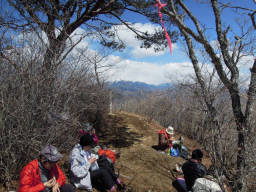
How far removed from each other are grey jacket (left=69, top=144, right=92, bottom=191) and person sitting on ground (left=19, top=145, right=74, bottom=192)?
476 mm

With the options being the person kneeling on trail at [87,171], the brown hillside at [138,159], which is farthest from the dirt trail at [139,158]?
the person kneeling on trail at [87,171]

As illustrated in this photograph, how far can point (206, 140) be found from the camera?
3.51 metres

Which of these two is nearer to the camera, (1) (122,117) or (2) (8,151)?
(2) (8,151)

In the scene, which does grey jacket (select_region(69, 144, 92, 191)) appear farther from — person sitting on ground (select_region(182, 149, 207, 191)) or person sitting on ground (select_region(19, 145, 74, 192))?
person sitting on ground (select_region(182, 149, 207, 191))

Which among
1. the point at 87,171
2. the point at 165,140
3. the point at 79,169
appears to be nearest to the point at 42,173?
the point at 79,169

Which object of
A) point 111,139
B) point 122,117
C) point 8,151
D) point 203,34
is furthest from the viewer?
point 122,117

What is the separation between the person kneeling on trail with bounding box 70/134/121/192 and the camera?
298cm

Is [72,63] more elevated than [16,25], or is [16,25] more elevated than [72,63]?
[16,25]

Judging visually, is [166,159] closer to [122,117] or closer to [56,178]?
[56,178]

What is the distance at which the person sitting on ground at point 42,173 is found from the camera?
7.09 feet

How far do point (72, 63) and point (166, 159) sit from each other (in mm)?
3490

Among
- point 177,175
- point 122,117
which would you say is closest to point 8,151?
point 177,175

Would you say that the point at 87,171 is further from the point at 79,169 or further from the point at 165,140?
the point at 165,140

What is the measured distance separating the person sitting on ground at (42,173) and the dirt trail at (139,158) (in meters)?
1.63
